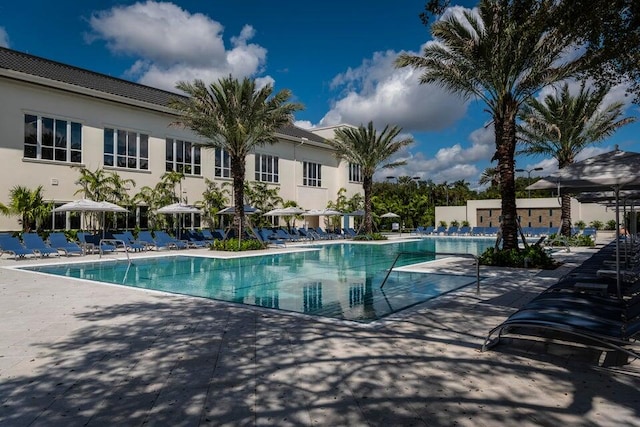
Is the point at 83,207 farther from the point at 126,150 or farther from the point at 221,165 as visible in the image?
the point at 221,165

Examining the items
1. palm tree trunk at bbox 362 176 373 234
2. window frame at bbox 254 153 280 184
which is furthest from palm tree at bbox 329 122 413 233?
window frame at bbox 254 153 280 184

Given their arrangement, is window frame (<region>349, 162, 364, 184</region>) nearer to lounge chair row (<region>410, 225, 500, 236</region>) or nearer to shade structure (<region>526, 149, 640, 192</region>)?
lounge chair row (<region>410, 225, 500, 236</region>)

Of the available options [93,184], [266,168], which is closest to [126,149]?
[93,184]

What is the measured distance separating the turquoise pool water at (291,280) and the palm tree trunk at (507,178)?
3097mm

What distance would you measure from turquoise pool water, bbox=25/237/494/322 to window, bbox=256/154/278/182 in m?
15.2

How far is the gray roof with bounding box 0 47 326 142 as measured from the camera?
21297mm

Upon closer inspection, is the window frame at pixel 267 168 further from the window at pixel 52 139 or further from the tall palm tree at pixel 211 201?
the window at pixel 52 139

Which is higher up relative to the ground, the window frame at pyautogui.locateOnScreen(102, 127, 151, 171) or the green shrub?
the window frame at pyautogui.locateOnScreen(102, 127, 151, 171)

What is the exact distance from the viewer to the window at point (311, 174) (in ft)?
121

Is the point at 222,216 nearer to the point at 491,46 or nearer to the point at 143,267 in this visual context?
the point at 143,267

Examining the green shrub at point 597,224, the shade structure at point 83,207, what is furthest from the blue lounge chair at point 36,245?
the green shrub at point 597,224

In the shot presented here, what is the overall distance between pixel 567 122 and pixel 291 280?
17152 mm

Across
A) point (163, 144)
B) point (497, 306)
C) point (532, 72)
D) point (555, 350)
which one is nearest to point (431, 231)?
point (163, 144)

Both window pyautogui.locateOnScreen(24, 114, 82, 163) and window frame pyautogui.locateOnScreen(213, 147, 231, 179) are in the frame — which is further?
window frame pyautogui.locateOnScreen(213, 147, 231, 179)
